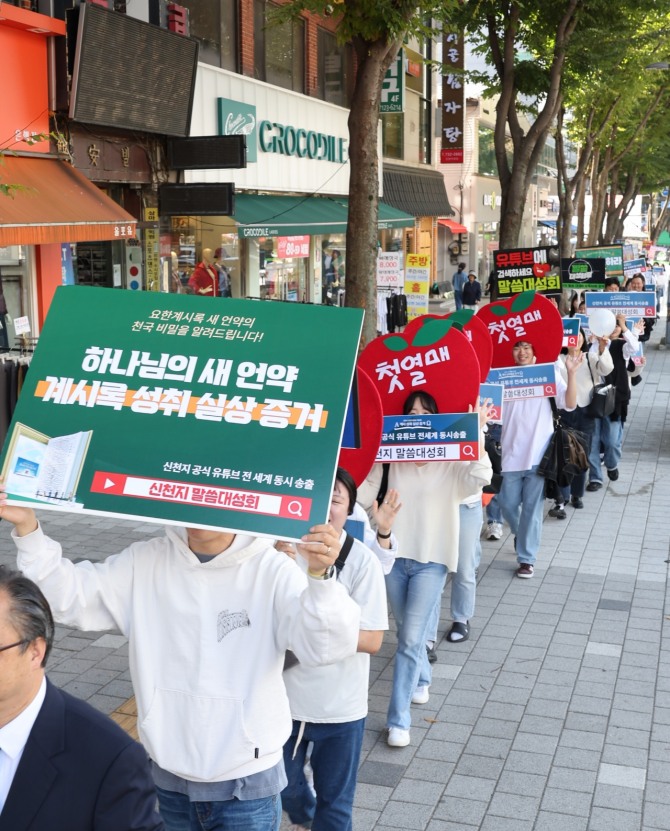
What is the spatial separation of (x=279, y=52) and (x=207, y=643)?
20.6 metres

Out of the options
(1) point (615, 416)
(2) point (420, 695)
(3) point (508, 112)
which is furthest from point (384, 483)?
(3) point (508, 112)

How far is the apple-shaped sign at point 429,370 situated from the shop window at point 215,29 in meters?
13.2

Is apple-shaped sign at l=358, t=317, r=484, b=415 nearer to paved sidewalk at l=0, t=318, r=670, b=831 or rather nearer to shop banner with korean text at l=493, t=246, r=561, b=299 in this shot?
paved sidewalk at l=0, t=318, r=670, b=831


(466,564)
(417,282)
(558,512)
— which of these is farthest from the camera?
(417,282)

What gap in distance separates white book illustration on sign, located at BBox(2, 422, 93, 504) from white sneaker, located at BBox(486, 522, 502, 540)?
23.9ft

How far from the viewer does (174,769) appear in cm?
330

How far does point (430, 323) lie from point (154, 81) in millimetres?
9992

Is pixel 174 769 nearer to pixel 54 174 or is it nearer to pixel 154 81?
pixel 54 174

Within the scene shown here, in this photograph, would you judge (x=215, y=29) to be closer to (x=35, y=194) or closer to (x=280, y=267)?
(x=280, y=267)

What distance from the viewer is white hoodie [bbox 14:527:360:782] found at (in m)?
3.26

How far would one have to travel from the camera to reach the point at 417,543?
596 cm

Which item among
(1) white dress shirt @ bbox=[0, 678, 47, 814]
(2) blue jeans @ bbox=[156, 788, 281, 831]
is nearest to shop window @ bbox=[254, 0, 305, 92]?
(2) blue jeans @ bbox=[156, 788, 281, 831]

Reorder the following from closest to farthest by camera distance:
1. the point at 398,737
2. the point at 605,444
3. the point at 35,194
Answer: the point at 398,737 → the point at 35,194 → the point at 605,444

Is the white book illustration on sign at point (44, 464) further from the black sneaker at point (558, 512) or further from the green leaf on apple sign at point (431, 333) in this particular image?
the black sneaker at point (558, 512)
